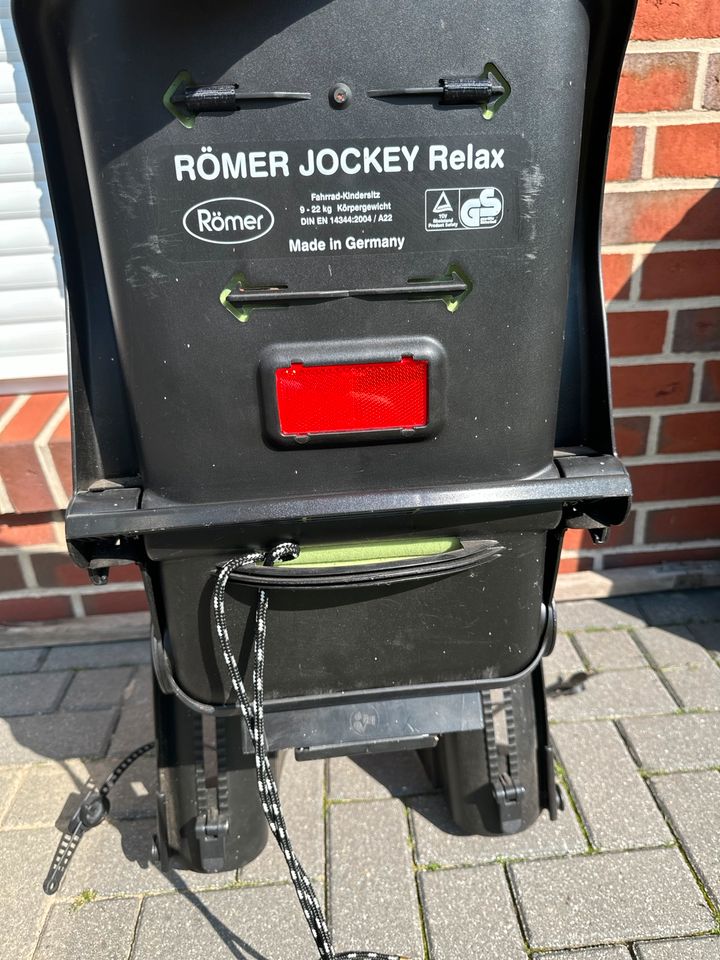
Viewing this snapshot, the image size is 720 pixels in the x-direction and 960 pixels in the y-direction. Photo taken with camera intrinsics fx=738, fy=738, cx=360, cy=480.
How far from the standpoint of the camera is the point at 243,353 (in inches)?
39.4

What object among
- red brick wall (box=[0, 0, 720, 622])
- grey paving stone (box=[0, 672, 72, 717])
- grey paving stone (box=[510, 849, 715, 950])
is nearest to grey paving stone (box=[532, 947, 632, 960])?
grey paving stone (box=[510, 849, 715, 950])

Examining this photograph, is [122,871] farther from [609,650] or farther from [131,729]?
[609,650]

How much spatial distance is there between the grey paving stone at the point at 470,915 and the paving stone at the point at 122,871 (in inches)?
16.7

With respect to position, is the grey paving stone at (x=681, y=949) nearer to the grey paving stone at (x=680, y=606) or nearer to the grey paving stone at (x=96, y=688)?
the grey paving stone at (x=680, y=606)

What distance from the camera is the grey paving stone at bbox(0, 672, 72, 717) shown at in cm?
203

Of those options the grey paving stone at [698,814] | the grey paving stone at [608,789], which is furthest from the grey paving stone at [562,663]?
the grey paving stone at [698,814]

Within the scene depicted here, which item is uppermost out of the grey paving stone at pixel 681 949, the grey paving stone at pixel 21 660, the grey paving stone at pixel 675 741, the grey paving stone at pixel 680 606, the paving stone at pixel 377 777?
the grey paving stone at pixel 680 606

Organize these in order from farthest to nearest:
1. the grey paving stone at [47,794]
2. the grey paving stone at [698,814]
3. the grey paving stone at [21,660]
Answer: the grey paving stone at [21,660] < the grey paving stone at [47,794] < the grey paving stone at [698,814]

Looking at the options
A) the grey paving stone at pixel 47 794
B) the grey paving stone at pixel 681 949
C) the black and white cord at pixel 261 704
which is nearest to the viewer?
the black and white cord at pixel 261 704

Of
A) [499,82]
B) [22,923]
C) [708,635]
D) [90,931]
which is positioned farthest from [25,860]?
[708,635]

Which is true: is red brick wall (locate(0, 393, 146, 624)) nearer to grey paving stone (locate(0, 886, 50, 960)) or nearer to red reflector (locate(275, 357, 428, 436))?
grey paving stone (locate(0, 886, 50, 960))

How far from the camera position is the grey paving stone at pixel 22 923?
1.41m

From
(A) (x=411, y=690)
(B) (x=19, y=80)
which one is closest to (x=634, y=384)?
(A) (x=411, y=690)

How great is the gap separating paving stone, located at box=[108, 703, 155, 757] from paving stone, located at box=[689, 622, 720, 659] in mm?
1550
